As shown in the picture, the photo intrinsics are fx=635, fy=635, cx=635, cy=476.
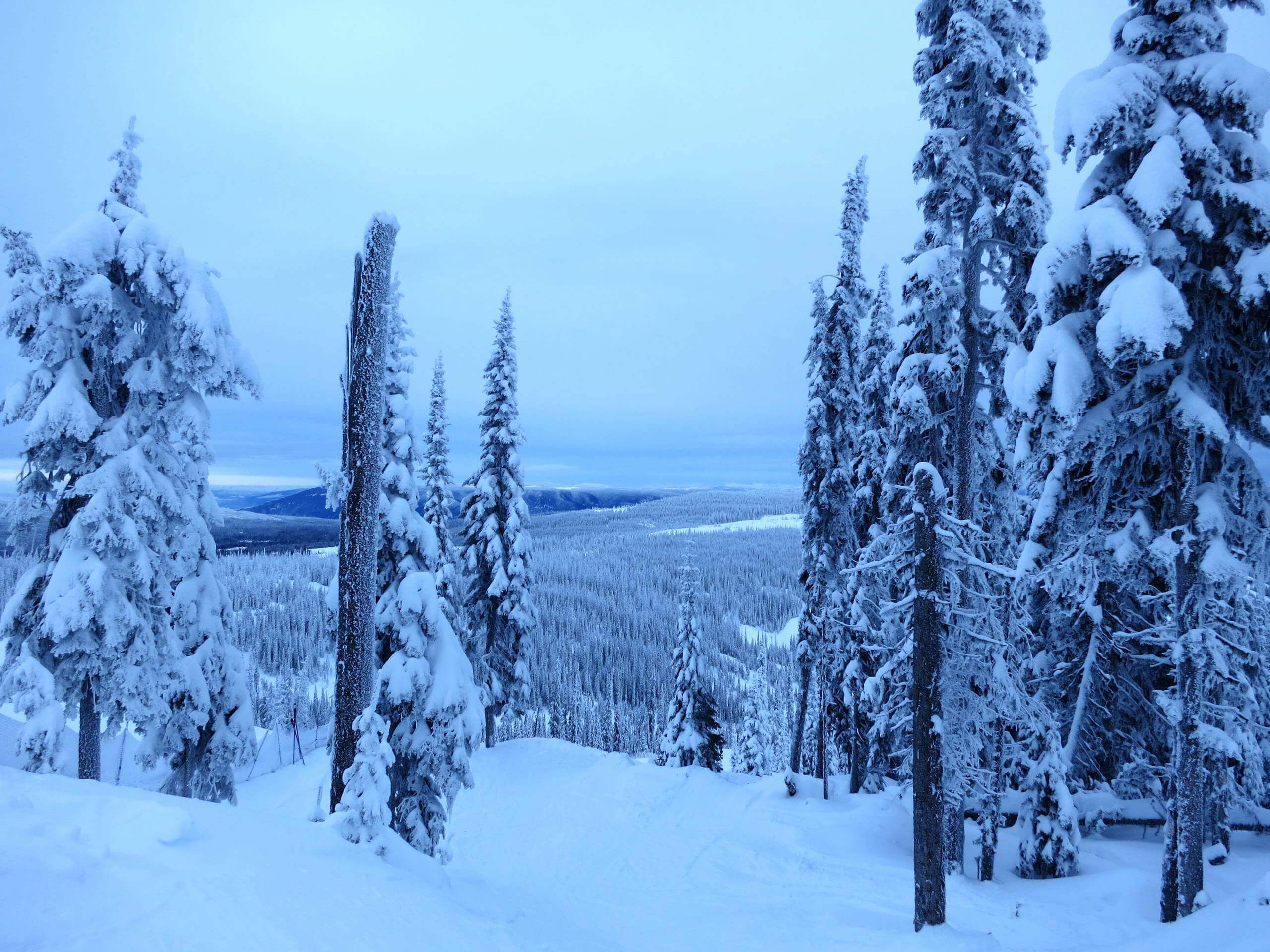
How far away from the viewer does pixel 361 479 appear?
7.31 m

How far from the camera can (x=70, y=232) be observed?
10141 millimetres

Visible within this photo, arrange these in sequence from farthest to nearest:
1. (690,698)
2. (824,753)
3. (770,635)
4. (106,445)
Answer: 1. (770,635)
2. (690,698)
3. (824,753)
4. (106,445)

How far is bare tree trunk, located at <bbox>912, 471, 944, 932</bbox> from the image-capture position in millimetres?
9617

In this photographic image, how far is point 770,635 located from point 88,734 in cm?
12387

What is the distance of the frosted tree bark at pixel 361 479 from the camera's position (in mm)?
7047

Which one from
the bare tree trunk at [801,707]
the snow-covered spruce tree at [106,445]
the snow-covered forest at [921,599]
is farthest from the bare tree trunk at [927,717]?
the bare tree trunk at [801,707]

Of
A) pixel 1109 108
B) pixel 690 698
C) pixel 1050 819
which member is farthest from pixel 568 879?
pixel 1109 108

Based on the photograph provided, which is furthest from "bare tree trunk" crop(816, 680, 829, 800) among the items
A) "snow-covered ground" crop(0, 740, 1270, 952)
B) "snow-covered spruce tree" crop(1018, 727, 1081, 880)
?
"snow-covered spruce tree" crop(1018, 727, 1081, 880)

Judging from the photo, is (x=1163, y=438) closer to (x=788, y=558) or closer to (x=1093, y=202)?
(x=1093, y=202)

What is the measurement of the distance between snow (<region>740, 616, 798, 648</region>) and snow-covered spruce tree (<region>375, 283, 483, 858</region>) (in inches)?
4176

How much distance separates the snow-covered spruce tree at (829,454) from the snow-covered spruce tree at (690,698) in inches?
339

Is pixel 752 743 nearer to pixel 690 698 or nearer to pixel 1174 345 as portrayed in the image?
pixel 690 698

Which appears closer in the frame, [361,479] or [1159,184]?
[361,479]

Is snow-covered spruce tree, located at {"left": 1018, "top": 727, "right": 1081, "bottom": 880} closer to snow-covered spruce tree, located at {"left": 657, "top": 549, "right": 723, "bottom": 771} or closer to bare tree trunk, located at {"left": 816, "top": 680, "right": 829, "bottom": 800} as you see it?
bare tree trunk, located at {"left": 816, "top": 680, "right": 829, "bottom": 800}
